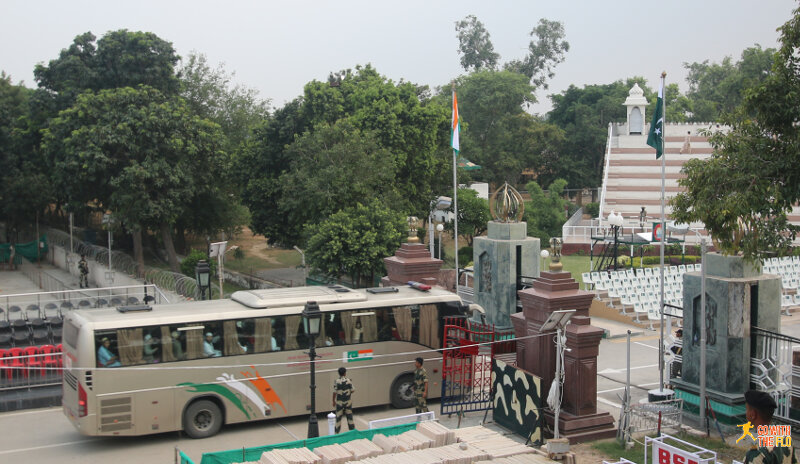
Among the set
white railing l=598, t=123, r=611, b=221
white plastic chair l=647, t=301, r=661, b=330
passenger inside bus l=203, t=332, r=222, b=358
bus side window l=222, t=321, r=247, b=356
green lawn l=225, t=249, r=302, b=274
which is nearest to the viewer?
passenger inside bus l=203, t=332, r=222, b=358

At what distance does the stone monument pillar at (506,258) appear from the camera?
20438mm

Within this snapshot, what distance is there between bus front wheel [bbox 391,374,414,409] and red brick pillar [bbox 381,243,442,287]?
4.02 meters

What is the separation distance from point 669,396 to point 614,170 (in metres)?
47.5

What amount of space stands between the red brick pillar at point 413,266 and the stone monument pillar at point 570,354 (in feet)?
17.5

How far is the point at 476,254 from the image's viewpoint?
21359mm

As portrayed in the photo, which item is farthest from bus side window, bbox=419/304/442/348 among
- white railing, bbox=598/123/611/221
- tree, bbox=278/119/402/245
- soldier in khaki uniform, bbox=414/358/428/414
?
white railing, bbox=598/123/611/221

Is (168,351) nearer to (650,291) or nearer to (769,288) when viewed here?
(769,288)

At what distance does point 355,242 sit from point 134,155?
13858 millimetres

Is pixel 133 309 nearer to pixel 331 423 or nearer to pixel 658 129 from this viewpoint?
pixel 331 423

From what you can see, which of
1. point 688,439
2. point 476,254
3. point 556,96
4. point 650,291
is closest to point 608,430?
point 688,439

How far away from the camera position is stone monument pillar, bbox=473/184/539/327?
2044cm

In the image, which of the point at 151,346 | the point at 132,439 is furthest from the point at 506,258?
the point at 132,439

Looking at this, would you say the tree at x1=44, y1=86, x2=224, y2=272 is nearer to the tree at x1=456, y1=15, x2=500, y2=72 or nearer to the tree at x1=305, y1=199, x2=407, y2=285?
the tree at x1=305, y1=199, x2=407, y2=285

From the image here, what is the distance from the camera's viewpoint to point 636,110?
6675 cm
